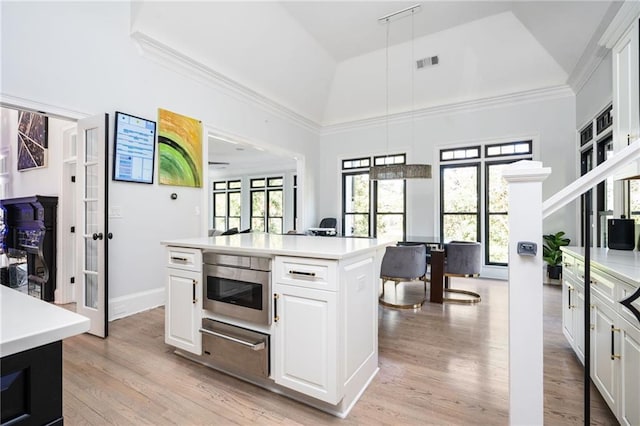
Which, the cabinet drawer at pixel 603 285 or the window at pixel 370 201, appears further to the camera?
the window at pixel 370 201

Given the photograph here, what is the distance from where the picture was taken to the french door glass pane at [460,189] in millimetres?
6020

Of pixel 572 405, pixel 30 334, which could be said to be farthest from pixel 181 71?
pixel 572 405

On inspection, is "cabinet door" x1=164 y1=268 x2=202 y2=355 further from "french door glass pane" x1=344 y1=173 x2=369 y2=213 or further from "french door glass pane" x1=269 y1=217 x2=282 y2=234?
"french door glass pane" x1=269 y1=217 x2=282 y2=234

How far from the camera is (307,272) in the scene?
1.81 m

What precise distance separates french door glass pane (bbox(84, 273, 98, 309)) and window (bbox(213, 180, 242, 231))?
25.4ft

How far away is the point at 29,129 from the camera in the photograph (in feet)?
15.6

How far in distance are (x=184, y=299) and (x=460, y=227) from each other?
17.7 feet

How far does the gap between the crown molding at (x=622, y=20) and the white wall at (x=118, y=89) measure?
4.75m

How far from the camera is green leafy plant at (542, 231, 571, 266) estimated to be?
5.00 metres

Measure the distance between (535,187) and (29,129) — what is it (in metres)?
6.54

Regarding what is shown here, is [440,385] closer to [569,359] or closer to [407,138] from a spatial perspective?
[569,359]

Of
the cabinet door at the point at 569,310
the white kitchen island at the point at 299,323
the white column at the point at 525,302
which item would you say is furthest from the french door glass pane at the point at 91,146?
the cabinet door at the point at 569,310

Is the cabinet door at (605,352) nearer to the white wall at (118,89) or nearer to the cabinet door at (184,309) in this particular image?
the cabinet door at (184,309)

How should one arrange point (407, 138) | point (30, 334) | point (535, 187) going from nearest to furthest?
point (30, 334) → point (535, 187) → point (407, 138)
